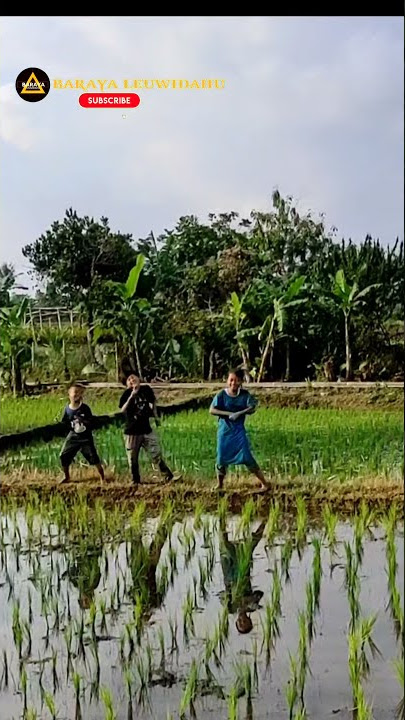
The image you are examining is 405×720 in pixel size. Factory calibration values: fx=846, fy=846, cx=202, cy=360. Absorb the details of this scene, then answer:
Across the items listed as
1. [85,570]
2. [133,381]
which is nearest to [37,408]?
[133,381]

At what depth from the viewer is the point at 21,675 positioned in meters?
1.48

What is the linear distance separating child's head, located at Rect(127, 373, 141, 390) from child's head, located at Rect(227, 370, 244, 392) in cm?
17

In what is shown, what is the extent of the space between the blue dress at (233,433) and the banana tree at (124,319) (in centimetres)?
16

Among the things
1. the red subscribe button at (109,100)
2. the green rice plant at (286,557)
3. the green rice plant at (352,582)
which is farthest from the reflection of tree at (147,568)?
the red subscribe button at (109,100)

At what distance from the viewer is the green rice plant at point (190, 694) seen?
4.75 feet

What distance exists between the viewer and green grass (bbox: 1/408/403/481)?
5.05 ft

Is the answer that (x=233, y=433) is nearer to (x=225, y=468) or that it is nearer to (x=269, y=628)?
(x=225, y=468)

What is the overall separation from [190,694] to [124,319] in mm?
668

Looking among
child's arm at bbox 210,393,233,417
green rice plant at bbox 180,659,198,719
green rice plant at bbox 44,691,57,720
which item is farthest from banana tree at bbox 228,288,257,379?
green rice plant at bbox 44,691,57,720

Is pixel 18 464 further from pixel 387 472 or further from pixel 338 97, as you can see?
pixel 338 97

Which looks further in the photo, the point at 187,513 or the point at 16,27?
the point at 187,513

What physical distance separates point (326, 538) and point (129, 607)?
0.38m

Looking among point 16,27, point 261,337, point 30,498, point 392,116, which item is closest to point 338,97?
point 392,116

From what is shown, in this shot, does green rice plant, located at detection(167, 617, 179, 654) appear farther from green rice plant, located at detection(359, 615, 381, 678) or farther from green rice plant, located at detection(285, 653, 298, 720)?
green rice plant, located at detection(359, 615, 381, 678)
